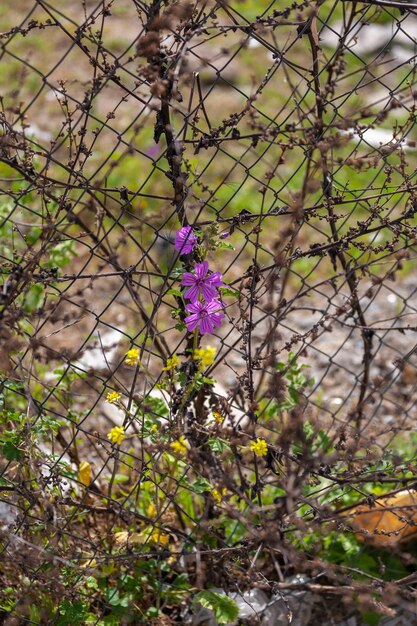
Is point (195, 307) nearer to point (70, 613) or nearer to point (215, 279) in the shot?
point (215, 279)

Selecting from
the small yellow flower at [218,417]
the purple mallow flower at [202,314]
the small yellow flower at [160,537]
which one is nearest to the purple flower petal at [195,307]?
the purple mallow flower at [202,314]

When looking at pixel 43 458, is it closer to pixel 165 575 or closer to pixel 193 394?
pixel 193 394

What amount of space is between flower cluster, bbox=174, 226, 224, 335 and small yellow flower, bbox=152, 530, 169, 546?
60 centimetres

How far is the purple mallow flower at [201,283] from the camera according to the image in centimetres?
193

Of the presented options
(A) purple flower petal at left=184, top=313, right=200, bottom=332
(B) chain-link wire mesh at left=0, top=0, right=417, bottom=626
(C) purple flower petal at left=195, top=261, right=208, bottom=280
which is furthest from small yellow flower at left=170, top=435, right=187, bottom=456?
(C) purple flower petal at left=195, top=261, right=208, bottom=280

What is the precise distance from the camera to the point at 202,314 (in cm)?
195

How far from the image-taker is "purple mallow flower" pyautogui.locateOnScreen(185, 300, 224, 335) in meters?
1.95

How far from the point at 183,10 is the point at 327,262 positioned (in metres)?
2.82

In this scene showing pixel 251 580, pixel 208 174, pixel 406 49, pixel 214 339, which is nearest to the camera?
pixel 251 580

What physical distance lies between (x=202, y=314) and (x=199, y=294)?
5cm

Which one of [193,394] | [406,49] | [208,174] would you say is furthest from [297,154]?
[193,394]

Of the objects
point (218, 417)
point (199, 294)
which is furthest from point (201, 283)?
point (218, 417)

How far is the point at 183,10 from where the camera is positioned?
1617mm

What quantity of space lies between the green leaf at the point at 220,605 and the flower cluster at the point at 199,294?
677mm
